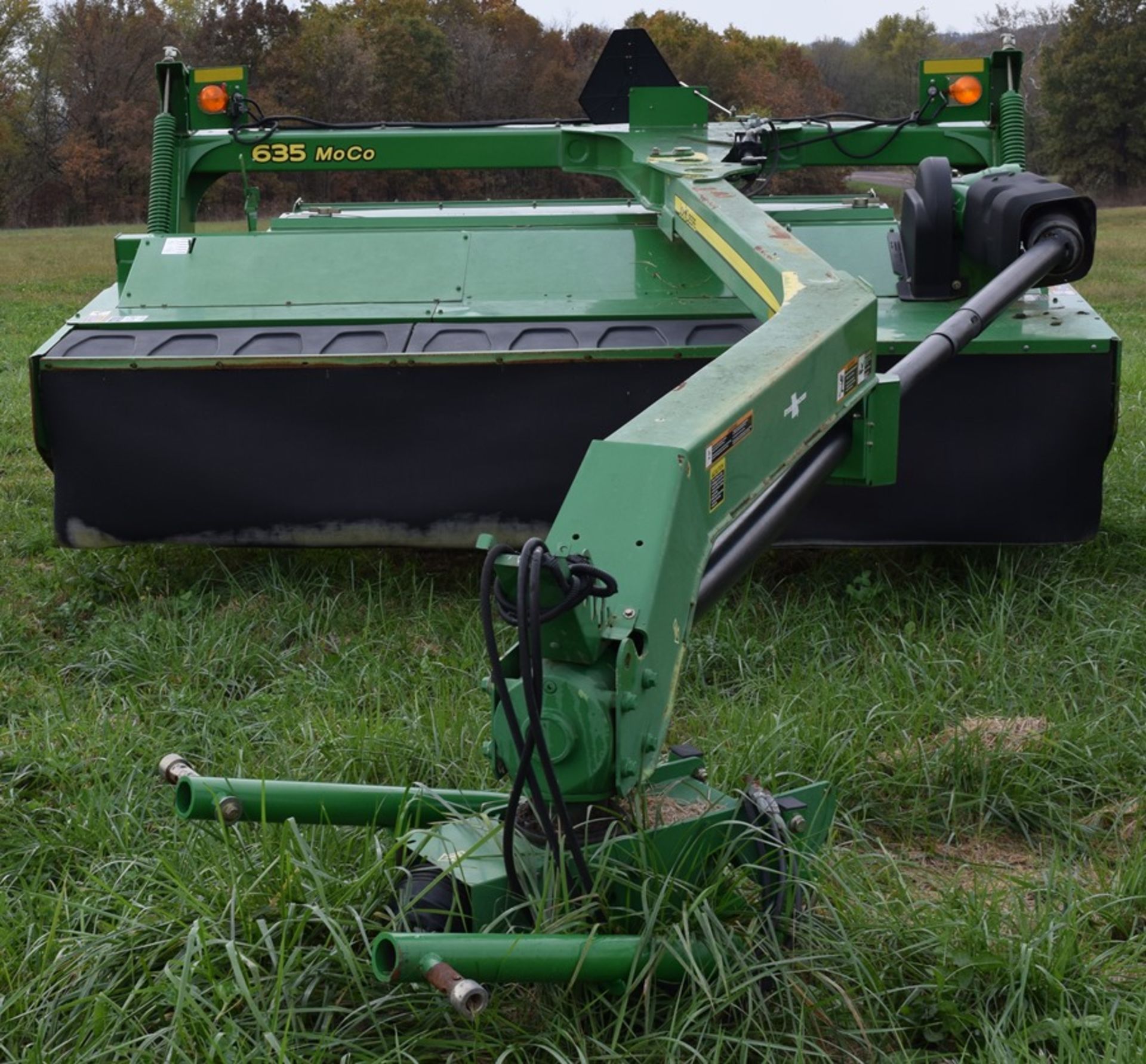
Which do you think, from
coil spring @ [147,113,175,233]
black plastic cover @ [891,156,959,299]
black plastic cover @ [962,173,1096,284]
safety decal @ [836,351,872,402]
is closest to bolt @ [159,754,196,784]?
safety decal @ [836,351,872,402]

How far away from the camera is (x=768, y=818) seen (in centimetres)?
239

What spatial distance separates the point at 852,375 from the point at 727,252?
90 cm

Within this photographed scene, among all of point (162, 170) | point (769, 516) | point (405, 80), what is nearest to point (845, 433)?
point (769, 516)

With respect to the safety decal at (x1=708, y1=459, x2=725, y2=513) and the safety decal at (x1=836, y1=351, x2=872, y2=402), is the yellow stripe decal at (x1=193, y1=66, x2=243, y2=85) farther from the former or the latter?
the safety decal at (x1=708, y1=459, x2=725, y2=513)

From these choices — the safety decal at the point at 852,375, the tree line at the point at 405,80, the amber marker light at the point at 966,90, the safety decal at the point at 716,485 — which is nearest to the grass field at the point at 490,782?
A: the safety decal at the point at 716,485

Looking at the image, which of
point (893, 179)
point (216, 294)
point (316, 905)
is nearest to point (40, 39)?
point (893, 179)

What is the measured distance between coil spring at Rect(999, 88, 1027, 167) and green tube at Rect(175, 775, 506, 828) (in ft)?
12.0

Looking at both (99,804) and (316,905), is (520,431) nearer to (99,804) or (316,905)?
(99,804)

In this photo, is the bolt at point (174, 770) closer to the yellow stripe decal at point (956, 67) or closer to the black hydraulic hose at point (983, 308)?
the black hydraulic hose at point (983, 308)

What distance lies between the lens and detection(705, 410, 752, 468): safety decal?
222 cm

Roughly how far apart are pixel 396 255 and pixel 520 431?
79 centimetres

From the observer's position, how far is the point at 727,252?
361 cm

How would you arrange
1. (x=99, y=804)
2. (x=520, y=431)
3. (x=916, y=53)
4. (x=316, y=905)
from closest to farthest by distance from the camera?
(x=316, y=905) → (x=99, y=804) → (x=520, y=431) → (x=916, y=53)

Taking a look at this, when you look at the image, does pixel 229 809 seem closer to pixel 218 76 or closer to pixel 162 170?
pixel 162 170
